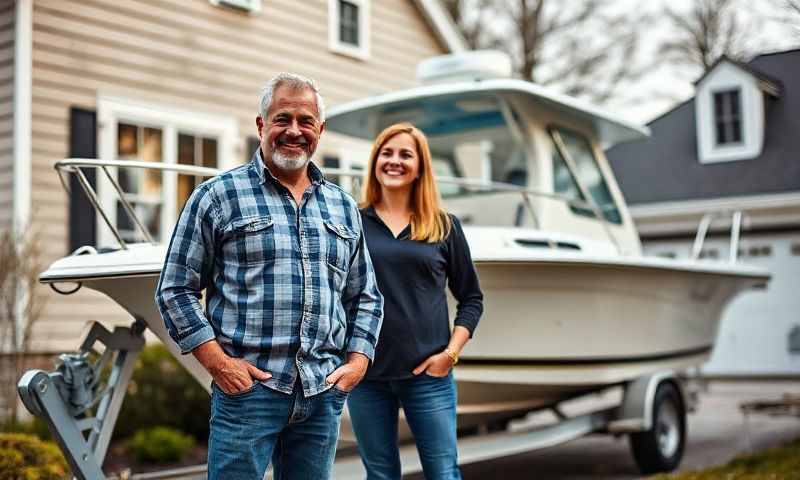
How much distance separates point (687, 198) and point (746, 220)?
185 centimetres

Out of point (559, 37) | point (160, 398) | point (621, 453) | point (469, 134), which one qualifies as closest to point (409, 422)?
point (469, 134)

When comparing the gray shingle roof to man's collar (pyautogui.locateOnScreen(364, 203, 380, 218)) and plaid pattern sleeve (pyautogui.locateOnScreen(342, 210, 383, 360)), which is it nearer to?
man's collar (pyautogui.locateOnScreen(364, 203, 380, 218))

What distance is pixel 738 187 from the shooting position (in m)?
15.1

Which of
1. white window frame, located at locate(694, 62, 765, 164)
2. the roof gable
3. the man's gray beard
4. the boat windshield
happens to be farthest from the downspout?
white window frame, located at locate(694, 62, 765, 164)

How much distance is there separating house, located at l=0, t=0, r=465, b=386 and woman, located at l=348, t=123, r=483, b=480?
4.30m

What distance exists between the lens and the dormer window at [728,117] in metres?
15.3

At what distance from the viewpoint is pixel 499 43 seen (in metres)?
20.8

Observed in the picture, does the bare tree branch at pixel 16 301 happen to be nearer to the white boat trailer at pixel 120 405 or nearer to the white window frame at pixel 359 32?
the white boat trailer at pixel 120 405

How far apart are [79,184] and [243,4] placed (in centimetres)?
A: 214

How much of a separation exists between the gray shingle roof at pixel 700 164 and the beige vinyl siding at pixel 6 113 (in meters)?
9.45

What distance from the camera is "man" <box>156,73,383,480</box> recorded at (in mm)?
2707

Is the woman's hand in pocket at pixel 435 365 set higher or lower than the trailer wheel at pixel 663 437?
higher

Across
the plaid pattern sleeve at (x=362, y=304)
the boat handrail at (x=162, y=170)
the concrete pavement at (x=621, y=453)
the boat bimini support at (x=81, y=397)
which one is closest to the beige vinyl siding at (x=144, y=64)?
the boat handrail at (x=162, y=170)

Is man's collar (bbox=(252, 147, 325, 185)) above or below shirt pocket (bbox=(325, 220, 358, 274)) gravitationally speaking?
above
